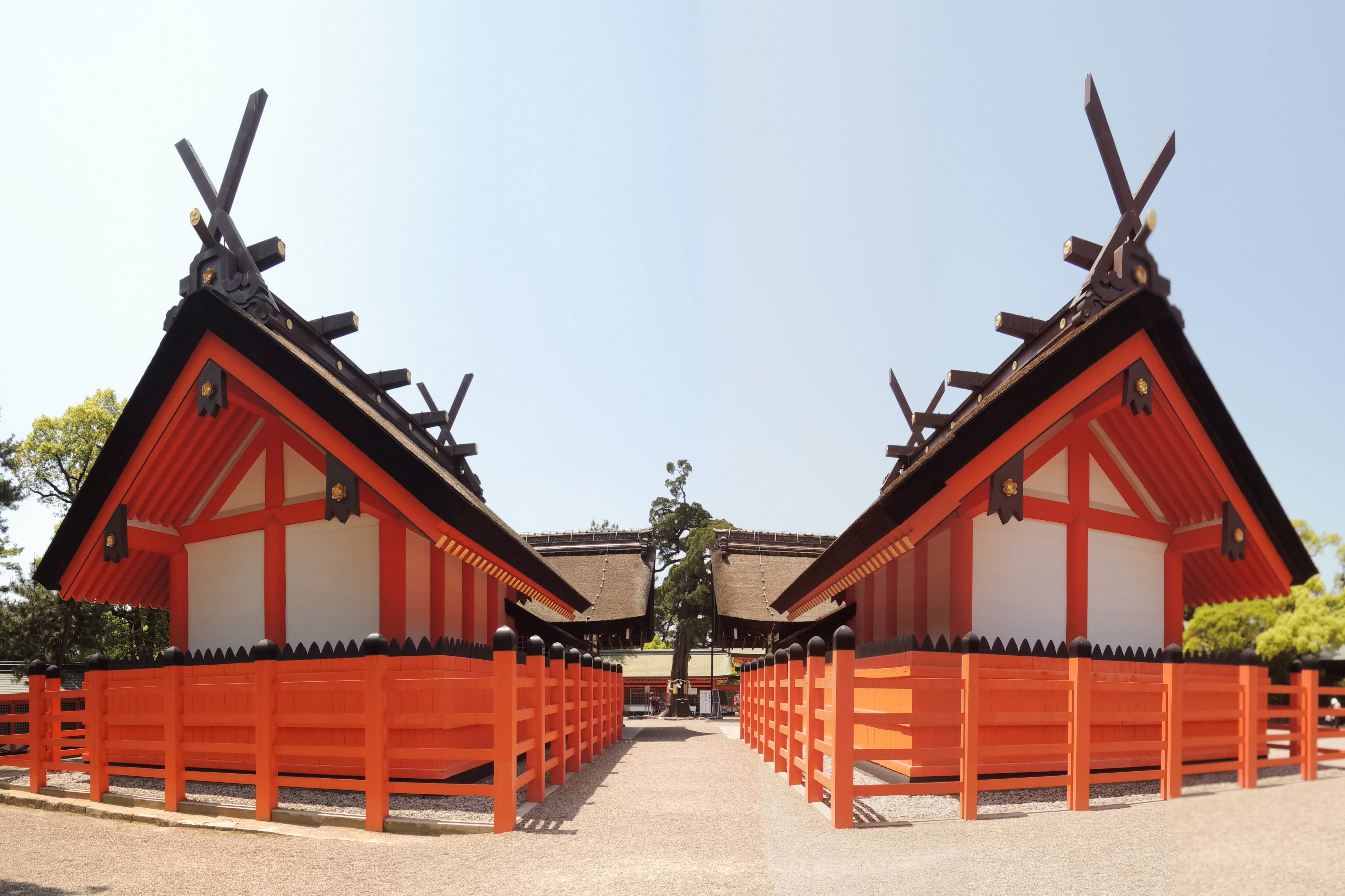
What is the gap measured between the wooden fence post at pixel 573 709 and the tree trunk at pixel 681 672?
50.5 feet

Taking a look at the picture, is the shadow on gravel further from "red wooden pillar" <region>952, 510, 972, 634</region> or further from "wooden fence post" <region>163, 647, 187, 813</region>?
"red wooden pillar" <region>952, 510, 972, 634</region>

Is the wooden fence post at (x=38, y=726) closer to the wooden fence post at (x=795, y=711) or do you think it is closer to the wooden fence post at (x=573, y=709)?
the wooden fence post at (x=573, y=709)

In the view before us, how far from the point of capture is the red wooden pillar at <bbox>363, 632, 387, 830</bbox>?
20.2 feet

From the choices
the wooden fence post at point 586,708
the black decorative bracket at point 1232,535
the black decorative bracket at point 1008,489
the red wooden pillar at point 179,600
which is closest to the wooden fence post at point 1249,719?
the black decorative bracket at point 1232,535

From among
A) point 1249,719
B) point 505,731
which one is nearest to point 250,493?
point 505,731

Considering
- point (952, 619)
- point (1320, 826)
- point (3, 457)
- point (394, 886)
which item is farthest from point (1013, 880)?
point (3, 457)

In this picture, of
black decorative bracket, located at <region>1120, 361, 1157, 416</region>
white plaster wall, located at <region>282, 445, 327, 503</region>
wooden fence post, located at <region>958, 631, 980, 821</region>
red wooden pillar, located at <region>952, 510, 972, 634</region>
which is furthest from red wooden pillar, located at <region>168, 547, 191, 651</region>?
black decorative bracket, located at <region>1120, 361, 1157, 416</region>

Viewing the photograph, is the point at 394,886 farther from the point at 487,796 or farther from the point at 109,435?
the point at 109,435

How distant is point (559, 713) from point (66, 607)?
2503 centimetres

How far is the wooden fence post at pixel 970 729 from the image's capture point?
6109mm

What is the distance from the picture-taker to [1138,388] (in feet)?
27.1

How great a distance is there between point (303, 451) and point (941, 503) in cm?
657

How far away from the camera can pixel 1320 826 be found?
504 centimetres

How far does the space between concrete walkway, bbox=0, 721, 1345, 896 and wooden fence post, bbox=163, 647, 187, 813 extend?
0.39 metres
